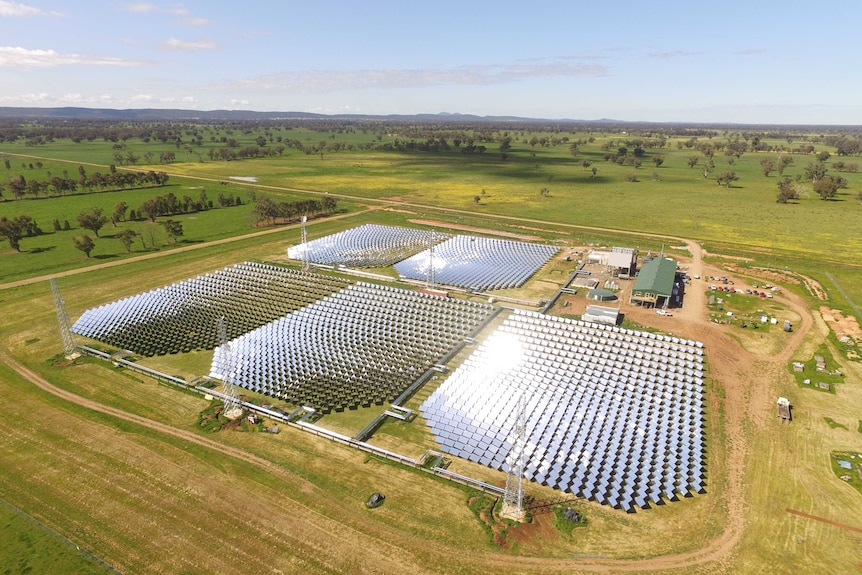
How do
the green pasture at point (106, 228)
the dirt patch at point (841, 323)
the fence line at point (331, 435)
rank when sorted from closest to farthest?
the fence line at point (331, 435)
the dirt patch at point (841, 323)
the green pasture at point (106, 228)

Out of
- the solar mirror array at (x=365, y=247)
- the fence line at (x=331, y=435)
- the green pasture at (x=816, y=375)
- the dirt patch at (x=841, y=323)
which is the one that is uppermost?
the solar mirror array at (x=365, y=247)

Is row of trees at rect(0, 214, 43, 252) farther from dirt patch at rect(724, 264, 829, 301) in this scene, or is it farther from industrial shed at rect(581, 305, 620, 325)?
dirt patch at rect(724, 264, 829, 301)

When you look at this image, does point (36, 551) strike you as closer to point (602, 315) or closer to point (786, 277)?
point (602, 315)

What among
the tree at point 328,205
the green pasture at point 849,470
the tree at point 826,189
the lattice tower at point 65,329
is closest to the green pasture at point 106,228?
the tree at point 328,205

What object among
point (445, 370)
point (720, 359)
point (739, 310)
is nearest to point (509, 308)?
point (445, 370)

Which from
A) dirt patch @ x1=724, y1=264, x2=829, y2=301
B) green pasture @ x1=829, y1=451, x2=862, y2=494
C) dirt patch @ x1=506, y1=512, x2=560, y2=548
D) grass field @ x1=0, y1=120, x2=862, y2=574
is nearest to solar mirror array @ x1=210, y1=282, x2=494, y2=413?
grass field @ x1=0, y1=120, x2=862, y2=574

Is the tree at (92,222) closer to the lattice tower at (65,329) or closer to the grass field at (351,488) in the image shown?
the grass field at (351,488)

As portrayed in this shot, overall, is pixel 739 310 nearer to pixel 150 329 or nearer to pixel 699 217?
pixel 699 217
